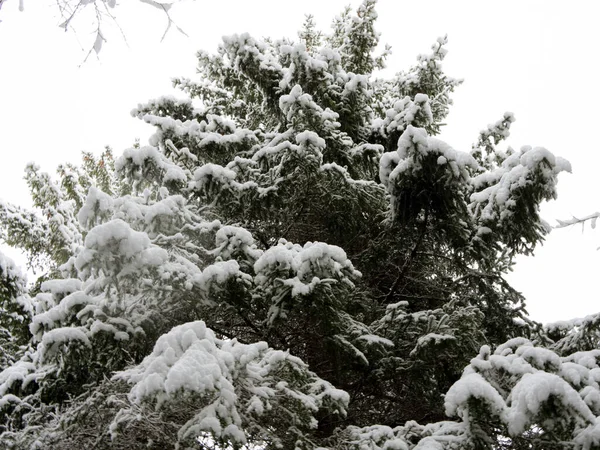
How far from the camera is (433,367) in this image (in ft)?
18.7

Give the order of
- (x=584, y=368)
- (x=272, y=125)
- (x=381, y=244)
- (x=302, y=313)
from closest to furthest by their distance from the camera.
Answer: (x=584, y=368), (x=302, y=313), (x=381, y=244), (x=272, y=125)

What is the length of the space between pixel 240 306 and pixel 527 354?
2774mm

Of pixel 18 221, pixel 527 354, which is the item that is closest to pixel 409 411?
pixel 527 354

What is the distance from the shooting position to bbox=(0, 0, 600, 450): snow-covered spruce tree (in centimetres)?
388

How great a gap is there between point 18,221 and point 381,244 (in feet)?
20.8

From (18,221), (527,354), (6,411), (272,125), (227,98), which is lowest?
(6,411)

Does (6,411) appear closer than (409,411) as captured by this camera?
Yes

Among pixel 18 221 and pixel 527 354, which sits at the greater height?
pixel 18 221

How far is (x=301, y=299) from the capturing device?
4.88 meters

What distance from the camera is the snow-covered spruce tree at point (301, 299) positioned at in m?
3.88

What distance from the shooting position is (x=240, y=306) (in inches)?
219

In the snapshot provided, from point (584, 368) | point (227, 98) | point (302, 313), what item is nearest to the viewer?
point (584, 368)

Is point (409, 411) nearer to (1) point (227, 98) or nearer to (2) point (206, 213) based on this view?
(2) point (206, 213)

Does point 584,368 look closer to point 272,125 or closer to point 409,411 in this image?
point 409,411
